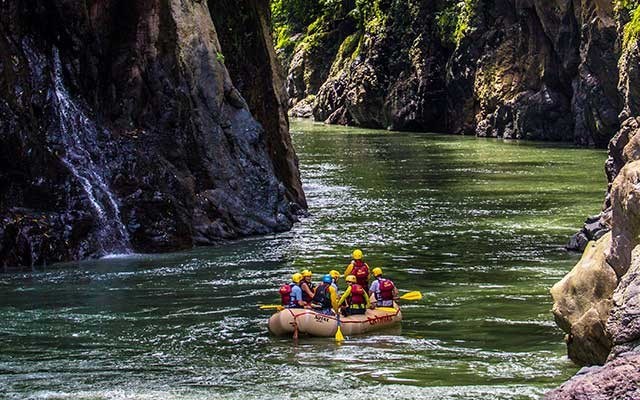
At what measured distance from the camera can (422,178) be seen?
159ft

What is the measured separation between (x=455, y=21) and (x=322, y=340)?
61843 millimetres

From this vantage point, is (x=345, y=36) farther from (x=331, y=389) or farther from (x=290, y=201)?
(x=331, y=389)

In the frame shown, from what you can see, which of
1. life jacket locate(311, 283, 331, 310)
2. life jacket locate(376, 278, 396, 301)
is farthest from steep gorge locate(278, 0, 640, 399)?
life jacket locate(311, 283, 331, 310)

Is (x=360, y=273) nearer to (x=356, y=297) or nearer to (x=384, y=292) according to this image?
(x=384, y=292)

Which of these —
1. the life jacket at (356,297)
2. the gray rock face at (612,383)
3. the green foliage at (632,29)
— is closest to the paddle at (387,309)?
the life jacket at (356,297)

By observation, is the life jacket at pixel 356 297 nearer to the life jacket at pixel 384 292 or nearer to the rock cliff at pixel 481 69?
the life jacket at pixel 384 292

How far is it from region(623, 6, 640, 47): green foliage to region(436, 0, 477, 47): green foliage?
25420 millimetres

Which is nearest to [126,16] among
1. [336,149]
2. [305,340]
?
[305,340]

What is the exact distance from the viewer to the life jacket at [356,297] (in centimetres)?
2123

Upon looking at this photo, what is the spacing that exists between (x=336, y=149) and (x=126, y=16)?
35644 millimetres

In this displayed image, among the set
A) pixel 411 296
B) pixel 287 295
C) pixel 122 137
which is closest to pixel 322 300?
pixel 287 295

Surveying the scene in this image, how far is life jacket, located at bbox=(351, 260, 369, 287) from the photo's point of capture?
73.9 ft

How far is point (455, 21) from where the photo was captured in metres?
79.8

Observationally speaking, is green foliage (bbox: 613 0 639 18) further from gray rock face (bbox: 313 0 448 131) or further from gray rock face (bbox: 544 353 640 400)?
gray rock face (bbox: 544 353 640 400)
